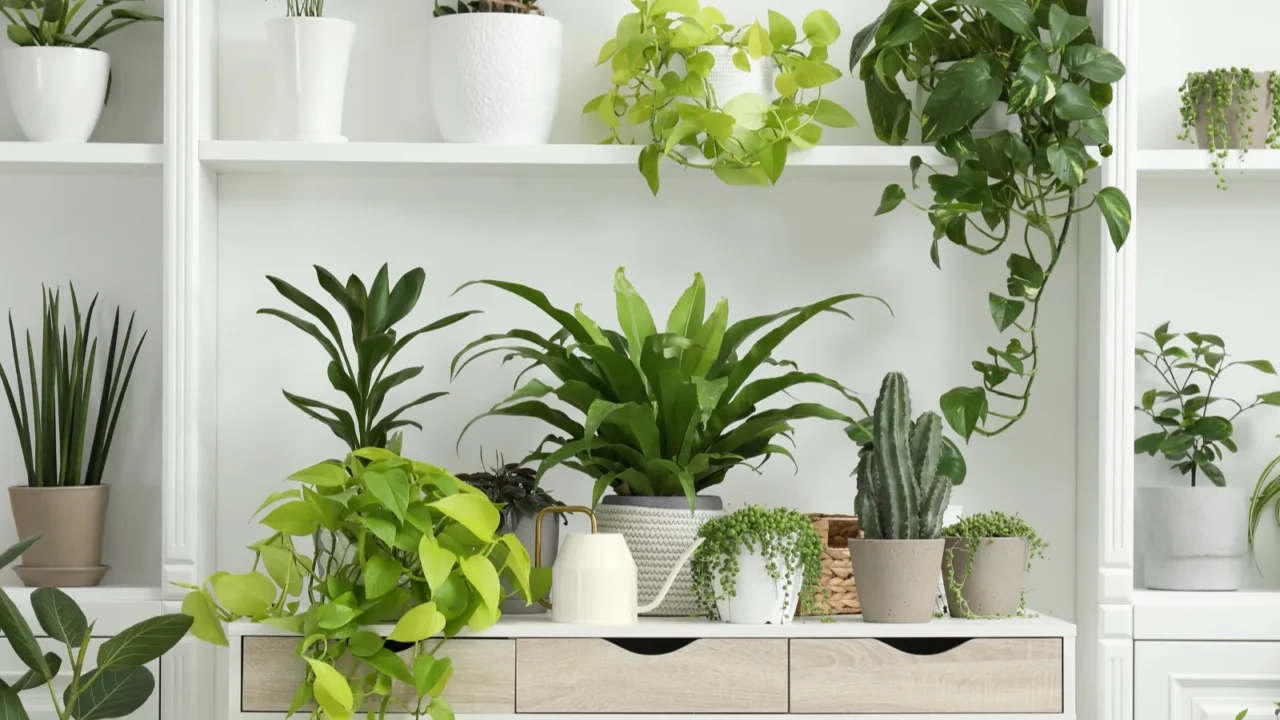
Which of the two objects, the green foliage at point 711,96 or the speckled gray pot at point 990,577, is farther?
the green foliage at point 711,96

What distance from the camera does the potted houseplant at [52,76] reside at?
1873 mm

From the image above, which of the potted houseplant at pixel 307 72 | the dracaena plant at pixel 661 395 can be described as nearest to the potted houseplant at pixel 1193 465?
the dracaena plant at pixel 661 395

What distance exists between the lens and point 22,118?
1887 millimetres

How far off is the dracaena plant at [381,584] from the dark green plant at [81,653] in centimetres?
8

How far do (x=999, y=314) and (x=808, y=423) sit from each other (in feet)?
1.27

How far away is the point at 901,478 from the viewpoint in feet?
5.33

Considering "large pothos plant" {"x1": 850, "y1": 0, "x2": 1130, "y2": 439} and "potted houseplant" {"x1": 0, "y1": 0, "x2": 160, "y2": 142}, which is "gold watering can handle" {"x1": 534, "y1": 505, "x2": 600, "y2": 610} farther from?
"potted houseplant" {"x1": 0, "y1": 0, "x2": 160, "y2": 142}

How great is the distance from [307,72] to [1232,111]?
1484mm

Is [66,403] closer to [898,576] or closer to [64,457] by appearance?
[64,457]

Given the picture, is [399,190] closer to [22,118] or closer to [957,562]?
[22,118]

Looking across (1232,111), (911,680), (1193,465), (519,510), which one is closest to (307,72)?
(519,510)

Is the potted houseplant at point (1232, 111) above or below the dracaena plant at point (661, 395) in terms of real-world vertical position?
above

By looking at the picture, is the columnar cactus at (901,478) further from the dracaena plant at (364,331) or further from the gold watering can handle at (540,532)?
the dracaena plant at (364,331)

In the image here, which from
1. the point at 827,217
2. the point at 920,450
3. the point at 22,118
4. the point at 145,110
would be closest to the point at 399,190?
the point at 145,110
